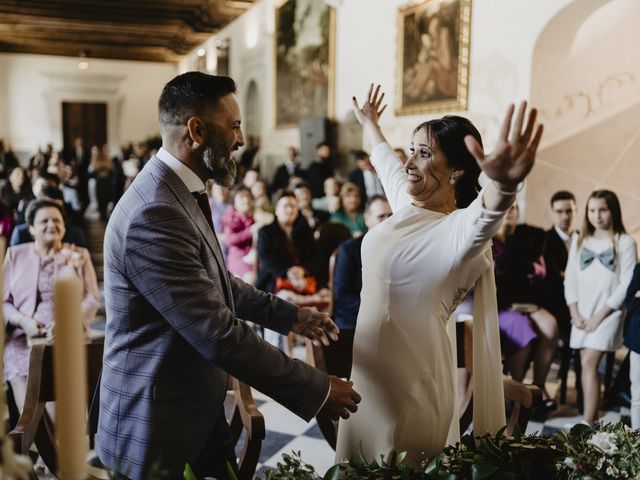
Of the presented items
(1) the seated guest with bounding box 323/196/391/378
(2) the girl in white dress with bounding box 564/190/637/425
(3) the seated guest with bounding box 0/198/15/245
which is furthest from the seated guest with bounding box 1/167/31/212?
(2) the girl in white dress with bounding box 564/190/637/425

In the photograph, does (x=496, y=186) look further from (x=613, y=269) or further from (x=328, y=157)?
(x=328, y=157)

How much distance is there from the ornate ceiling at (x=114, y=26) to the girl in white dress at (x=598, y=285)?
1229 centimetres

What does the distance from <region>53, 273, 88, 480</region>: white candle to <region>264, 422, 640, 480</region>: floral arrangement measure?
27.9 inches

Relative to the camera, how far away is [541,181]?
7223 mm

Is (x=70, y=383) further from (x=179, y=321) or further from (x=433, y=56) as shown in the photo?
(x=433, y=56)

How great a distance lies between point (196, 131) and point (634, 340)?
10.3 ft

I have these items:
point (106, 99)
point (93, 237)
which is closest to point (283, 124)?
point (93, 237)

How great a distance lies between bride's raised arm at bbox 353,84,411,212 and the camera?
229 centimetres

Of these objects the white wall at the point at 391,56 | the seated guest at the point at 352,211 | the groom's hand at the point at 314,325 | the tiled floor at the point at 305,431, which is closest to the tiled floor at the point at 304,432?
the tiled floor at the point at 305,431

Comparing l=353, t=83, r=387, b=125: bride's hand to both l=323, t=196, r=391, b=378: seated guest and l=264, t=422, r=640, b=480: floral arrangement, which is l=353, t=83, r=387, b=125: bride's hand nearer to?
l=264, t=422, r=640, b=480: floral arrangement

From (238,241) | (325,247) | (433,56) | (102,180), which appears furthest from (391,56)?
(102,180)

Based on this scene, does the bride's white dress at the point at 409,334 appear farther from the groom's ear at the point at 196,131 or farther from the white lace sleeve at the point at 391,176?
the groom's ear at the point at 196,131

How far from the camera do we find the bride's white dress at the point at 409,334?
70.8 inches

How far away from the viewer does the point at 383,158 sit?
240 centimetres
